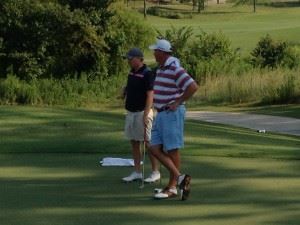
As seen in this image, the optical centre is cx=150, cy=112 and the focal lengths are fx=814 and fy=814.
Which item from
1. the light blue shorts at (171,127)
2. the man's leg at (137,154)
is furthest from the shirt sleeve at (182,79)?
the man's leg at (137,154)

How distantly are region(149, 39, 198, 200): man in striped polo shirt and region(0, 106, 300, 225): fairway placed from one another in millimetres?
237

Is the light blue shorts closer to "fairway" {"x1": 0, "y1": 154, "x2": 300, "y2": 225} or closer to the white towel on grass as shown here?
"fairway" {"x1": 0, "y1": 154, "x2": 300, "y2": 225}

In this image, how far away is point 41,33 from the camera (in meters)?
33.6

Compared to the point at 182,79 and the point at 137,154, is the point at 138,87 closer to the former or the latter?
the point at 137,154

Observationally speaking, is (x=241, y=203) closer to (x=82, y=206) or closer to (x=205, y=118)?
(x=82, y=206)

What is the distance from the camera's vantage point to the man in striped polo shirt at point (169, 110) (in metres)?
8.32

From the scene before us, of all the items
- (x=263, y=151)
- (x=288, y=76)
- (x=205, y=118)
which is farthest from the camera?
(x=288, y=76)

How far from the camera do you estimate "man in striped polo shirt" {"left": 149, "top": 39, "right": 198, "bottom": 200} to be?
8.32m

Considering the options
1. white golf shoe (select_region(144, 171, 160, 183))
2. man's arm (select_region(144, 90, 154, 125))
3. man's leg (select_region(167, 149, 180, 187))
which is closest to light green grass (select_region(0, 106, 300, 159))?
white golf shoe (select_region(144, 171, 160, 183))

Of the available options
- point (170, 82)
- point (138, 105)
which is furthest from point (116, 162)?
point (170, 82)

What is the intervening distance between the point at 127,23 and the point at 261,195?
30463 millimetres

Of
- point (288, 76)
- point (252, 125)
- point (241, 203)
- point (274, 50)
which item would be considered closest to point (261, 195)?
point (241, 203)

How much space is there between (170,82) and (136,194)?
1.31m

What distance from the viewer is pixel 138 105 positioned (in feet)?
30.6
